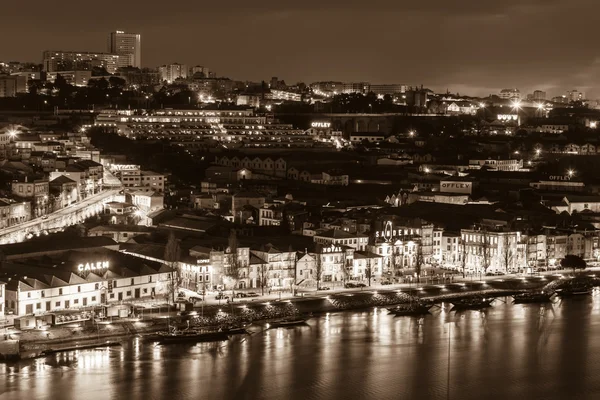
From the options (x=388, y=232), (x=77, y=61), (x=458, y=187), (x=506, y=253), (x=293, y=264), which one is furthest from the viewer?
(x=77, y=61)

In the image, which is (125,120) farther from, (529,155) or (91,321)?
(91,321)

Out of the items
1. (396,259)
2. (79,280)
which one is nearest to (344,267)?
(396,259)

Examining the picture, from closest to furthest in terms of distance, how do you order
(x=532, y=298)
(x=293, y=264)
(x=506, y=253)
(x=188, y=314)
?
(x=188, y=314)
(x=293, y=264)
(x=532, y=298)
(x=506, y=253)

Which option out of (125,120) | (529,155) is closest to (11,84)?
(125,120)

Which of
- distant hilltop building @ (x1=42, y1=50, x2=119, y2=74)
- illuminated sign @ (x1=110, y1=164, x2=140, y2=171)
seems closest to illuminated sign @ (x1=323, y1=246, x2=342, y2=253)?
→ illuminated sign @ (x1=110, y1=164, x2=140, y2=171)

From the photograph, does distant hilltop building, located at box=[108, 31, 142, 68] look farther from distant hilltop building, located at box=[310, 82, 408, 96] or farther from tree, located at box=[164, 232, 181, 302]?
tree, located at box=[164, 232, 181, 302]

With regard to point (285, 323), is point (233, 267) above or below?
above

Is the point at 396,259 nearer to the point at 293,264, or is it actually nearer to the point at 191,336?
the point at 293,264

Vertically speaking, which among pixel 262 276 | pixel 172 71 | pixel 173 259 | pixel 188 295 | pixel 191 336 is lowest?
pixel 191 336
